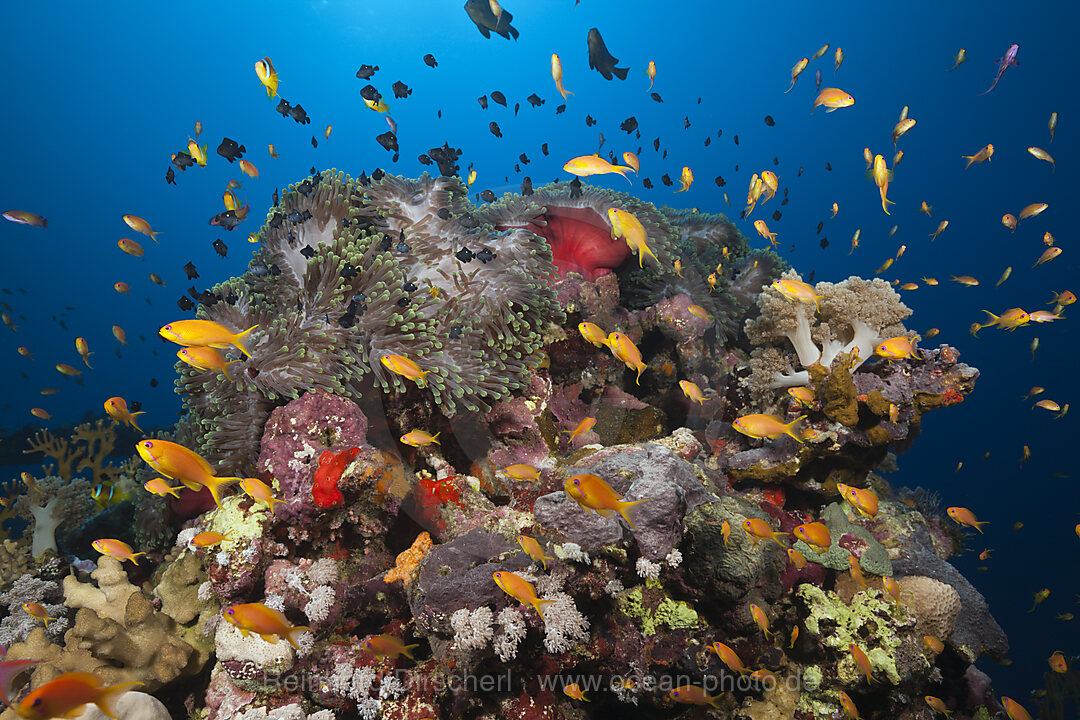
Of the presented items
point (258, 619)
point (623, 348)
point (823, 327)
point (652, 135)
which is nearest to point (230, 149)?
point (623, 348)

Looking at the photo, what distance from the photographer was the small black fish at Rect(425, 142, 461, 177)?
4.83 m

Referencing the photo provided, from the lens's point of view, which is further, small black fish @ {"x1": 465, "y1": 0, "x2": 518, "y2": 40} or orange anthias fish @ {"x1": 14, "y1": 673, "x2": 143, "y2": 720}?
small black fish @ {"x1": 465, "y1": 0, "x2": 518, "y2": 40}

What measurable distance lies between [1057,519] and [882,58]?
54.5m

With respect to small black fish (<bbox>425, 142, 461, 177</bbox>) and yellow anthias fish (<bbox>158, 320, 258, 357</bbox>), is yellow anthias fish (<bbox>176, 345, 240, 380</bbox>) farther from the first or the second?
small black fish (<bbox>425, 142, 461, 177</bbox>)

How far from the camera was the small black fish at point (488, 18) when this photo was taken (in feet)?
17.2

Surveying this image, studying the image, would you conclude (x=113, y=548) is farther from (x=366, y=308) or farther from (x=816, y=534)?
(x=816, y=534)

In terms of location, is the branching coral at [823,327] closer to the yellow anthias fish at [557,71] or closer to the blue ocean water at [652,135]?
the yellow anthias fish at [557,71]

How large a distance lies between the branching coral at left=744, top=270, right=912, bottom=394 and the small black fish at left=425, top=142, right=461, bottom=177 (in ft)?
12.1

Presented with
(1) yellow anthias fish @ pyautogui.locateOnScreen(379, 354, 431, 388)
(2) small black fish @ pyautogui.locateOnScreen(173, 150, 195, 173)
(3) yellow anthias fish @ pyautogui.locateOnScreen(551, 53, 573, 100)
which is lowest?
(1) yellow anthias fish @ pyautogui.locateOnScreen(379, 354, 431, 388)

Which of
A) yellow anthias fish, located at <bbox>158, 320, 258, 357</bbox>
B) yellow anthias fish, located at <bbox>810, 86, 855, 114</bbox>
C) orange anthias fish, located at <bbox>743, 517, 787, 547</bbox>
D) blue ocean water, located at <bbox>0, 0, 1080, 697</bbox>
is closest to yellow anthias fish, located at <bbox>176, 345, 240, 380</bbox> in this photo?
yellow anthias fish, located at <bbox>158, 320, 258, 357</bbox>

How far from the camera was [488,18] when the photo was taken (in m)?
5.33

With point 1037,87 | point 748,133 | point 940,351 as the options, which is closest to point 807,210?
point 748,133

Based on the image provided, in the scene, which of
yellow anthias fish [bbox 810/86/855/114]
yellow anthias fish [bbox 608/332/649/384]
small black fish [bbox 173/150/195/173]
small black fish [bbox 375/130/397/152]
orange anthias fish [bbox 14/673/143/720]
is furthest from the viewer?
small black fish [bbox 173/150/195/173]

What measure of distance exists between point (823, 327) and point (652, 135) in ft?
277
